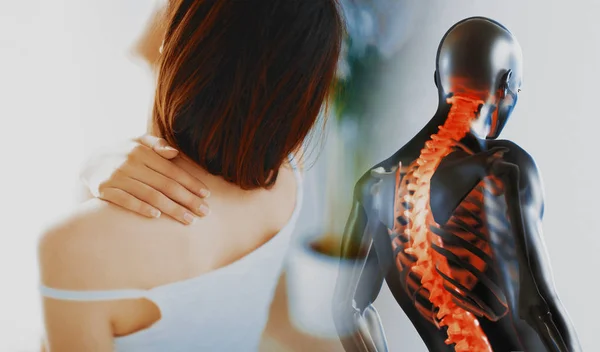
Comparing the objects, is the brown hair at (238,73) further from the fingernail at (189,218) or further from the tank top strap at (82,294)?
the tank top strap at (82,294)

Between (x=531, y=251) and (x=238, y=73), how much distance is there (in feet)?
1.85

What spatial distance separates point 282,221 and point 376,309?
0.26 m

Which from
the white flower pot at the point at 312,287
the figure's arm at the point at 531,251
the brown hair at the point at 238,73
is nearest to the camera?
the figure's arm at the point at 531,251

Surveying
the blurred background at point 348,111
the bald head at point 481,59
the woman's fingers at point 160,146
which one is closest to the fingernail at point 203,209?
the woman's fingers at point 160,146

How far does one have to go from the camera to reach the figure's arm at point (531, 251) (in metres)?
0.84

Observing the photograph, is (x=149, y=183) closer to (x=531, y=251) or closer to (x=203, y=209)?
(x=203, y=209)

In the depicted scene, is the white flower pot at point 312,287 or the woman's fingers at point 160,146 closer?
the woman's fingers at point 160,146

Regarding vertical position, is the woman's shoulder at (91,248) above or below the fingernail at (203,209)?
below

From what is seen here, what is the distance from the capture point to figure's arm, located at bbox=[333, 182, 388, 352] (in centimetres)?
105

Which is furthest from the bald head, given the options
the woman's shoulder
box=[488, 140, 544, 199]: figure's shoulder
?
the woman's shoulder

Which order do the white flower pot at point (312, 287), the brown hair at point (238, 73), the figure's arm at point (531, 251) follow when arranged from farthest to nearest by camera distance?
the white flower pot at point (312, 287), the brown hair at point (238, 73), the figure's arm at point (531, 251)

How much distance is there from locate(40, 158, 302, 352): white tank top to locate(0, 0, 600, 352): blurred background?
102mm

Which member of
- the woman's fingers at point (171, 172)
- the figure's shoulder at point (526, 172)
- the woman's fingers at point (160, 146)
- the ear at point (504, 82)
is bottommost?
the woman's fingers at point (171, 172)

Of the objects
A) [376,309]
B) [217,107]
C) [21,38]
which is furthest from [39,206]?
[376,309]
